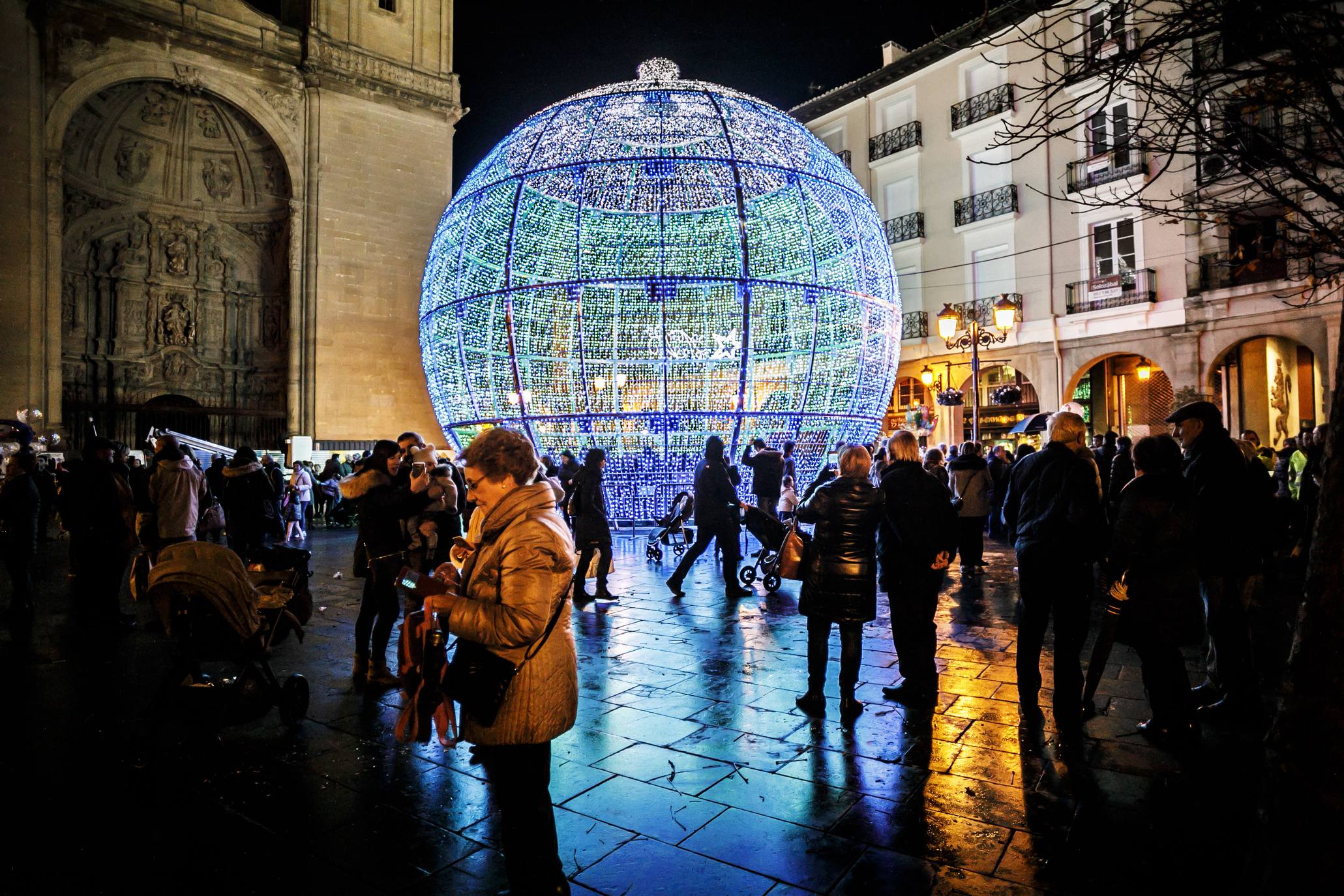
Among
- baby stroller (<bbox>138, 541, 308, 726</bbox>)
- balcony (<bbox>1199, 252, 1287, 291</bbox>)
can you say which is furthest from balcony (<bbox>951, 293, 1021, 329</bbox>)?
baby stroller (<bbox>138, 541, 308, 726</bbox>)

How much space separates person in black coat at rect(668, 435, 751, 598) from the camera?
25.7ft

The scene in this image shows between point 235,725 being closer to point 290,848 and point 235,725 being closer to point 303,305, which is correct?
point 290,848

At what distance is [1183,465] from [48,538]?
16772 mm

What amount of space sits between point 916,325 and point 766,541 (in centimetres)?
1745

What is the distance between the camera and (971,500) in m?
9.28

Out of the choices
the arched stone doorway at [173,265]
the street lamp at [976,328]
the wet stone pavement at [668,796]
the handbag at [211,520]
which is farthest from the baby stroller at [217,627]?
the arched stone doorway at [173,265]

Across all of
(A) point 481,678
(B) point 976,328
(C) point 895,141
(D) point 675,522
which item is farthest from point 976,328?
(C) point 895,141

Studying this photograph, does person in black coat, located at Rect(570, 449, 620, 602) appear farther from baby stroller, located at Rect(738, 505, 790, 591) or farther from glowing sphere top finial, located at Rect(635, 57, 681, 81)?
glowing sphere top finial, located at Rect(635, 57, 681, 81)

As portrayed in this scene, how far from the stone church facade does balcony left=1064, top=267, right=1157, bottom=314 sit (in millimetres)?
17594

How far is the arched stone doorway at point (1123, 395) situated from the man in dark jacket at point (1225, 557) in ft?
56.5

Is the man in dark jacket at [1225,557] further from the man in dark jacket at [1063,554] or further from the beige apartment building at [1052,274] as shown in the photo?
the beige apartment building at [1052,274]

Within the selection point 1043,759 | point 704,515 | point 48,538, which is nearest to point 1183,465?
point 1043,759

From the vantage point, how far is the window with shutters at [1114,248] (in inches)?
762

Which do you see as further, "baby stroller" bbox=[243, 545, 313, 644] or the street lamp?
the street lamp
